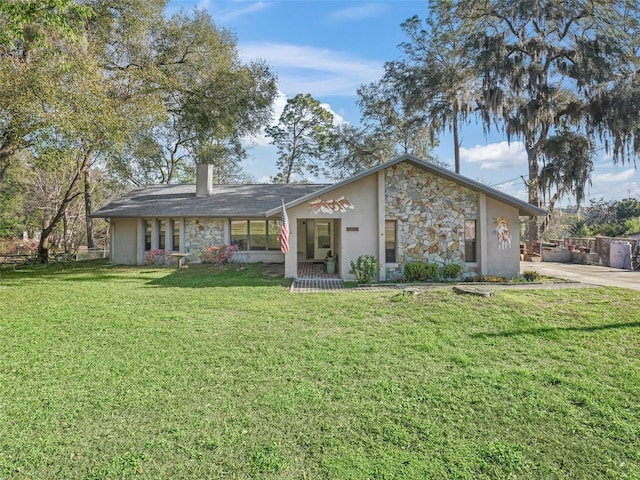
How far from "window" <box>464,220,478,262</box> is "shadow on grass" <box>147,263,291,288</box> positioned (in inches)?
244

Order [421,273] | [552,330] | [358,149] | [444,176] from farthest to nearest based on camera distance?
[358,149] < [444,176] < [421,273] < [552,330]

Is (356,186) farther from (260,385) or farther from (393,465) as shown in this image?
(393,465)

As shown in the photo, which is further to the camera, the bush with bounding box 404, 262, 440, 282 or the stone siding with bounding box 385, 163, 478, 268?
the stone siding with bounding box 385, 163, 478, 268

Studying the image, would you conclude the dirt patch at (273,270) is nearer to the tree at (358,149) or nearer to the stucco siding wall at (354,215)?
the stucco siding wall at (354,215)

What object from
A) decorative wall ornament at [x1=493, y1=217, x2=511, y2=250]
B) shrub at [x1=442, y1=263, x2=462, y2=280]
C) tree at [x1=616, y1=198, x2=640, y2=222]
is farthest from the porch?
tree at [x1=616, y1=198, x2=640, y2=222]

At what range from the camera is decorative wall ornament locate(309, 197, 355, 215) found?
12531 millimetres

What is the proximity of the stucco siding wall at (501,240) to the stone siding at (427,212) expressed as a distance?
0.68 metres

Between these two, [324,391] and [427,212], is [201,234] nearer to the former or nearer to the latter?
[427,212]

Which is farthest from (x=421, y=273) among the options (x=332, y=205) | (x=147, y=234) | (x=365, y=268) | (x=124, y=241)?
(x=124, y=241)

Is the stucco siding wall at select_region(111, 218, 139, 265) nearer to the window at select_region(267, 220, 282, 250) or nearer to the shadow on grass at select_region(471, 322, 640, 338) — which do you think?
the window at select_region(267, 220, 282, 250)

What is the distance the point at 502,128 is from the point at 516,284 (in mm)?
11389

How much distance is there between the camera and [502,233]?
41.6 feet

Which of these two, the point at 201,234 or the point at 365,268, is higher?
the point at 201,234

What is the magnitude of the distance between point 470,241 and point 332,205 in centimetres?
493
